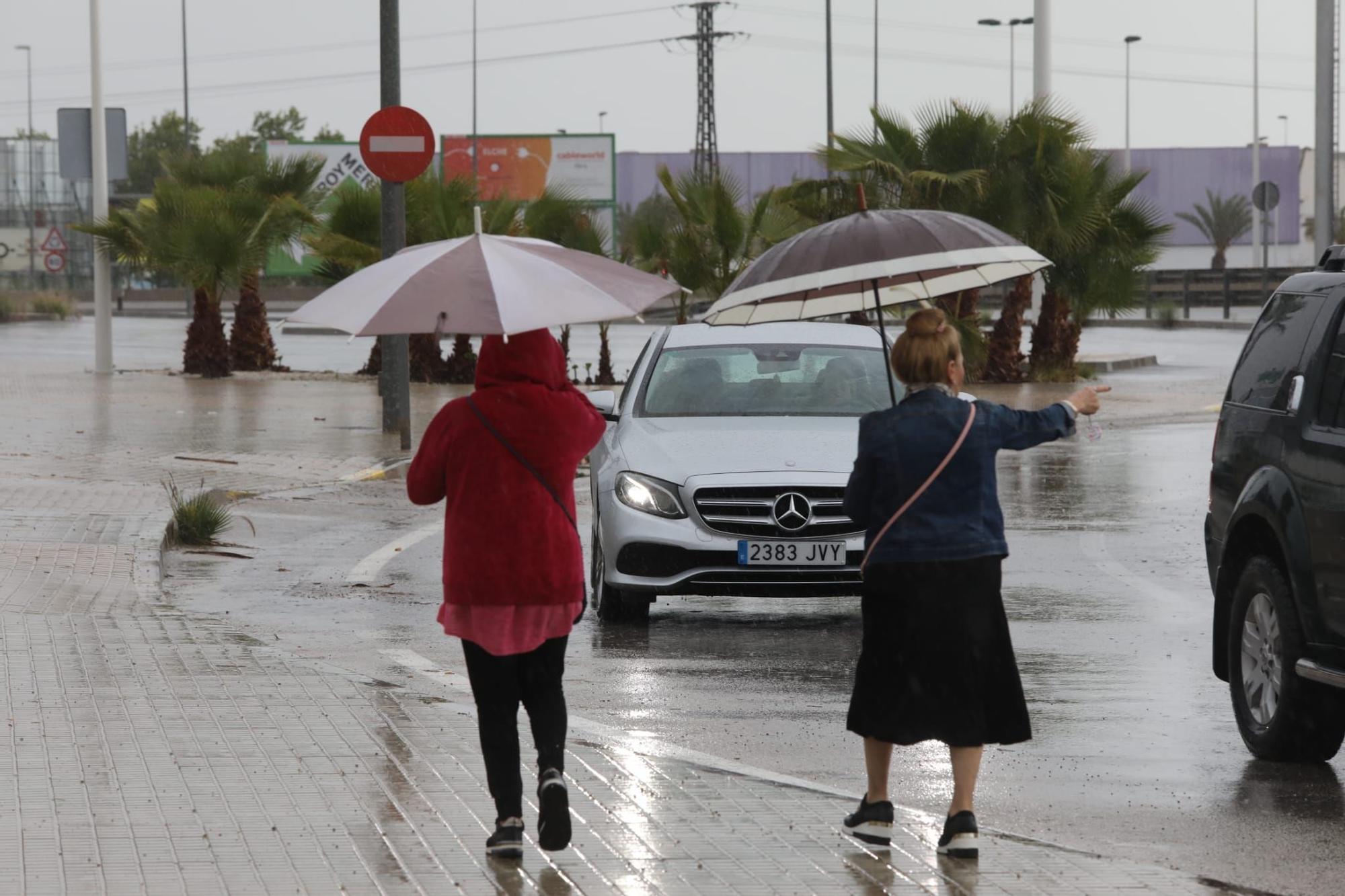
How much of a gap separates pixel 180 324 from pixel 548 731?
5502cm

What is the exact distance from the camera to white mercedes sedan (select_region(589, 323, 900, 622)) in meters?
9.66

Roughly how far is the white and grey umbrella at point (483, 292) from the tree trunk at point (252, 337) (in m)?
28.7

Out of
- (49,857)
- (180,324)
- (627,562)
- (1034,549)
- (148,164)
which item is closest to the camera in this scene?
(49,857)

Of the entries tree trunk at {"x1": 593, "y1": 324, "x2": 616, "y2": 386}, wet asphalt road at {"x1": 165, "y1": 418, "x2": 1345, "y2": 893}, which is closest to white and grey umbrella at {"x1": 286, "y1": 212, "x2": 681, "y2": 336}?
wet asphalt road at {"x1": 165, "y1": 418, "x2": 1345, "y2": 893}

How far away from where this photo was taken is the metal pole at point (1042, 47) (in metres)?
34.2

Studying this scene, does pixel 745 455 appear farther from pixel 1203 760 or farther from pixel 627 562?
pixel 1203 760

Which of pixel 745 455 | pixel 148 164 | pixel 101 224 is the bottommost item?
pixel 745 455

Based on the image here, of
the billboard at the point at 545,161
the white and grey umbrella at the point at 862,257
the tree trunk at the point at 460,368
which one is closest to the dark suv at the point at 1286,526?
the white and grey umbrella at the point at 862,257

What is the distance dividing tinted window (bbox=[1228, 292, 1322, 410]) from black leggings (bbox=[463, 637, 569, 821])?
3006mm

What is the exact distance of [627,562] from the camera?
32.1 feet

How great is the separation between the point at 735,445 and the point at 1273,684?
361cm

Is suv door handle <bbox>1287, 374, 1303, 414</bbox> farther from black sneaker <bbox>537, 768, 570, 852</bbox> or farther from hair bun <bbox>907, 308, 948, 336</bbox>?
black sneaker <bbox>537, 768, 570, 852</bbox>

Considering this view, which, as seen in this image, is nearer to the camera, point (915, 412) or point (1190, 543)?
point (915, 412)

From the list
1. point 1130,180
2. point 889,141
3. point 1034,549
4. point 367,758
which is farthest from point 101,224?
point 367,758
